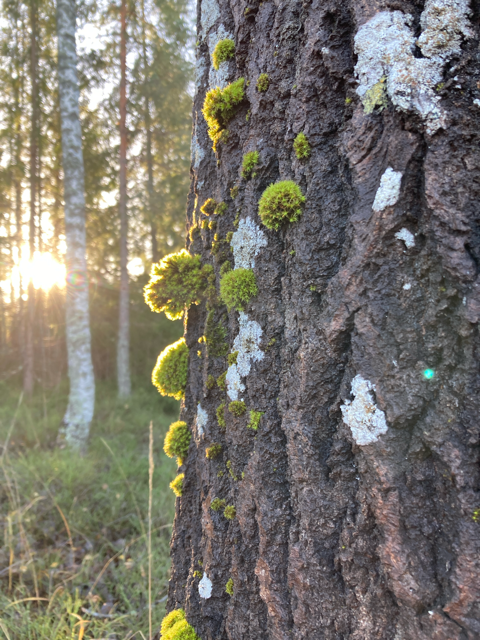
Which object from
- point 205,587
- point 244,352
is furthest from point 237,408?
point 205,587

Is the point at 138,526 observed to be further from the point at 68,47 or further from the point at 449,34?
the point at 68,47

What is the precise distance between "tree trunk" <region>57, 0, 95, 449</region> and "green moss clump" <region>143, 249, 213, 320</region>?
4471 millimetres

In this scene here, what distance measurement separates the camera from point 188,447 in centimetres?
156

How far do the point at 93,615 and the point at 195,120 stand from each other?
9.40ft

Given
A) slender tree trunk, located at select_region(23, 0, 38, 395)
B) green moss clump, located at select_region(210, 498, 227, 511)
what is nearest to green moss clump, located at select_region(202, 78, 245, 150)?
green moss clump, located at select_region(210, 498, 227, 511)

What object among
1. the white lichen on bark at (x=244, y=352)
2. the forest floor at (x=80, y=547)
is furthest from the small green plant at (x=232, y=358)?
the forest floor at (x=80, y=547)

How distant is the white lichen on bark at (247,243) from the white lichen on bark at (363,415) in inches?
21.2

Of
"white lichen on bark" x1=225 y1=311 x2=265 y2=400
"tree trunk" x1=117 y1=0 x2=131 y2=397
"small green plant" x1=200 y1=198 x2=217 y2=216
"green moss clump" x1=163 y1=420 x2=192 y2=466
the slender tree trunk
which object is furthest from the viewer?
"tree trunk" x1=117 y1=0 x2=131 y2=397

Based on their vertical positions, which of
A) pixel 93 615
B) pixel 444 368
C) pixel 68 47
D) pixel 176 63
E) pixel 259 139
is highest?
pixel 176 63

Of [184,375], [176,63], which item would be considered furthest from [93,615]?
[176,63]

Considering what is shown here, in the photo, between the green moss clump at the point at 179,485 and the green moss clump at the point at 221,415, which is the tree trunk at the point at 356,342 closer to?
the green moss clump at the point at 221,415

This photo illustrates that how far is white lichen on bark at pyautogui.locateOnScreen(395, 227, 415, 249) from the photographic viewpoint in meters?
0.94

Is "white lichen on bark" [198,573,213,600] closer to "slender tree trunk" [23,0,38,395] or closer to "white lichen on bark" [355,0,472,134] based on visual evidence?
"white lichen on bark" [355,0,472,134]

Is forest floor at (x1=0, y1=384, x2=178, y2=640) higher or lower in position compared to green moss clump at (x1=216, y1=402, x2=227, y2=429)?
lower
